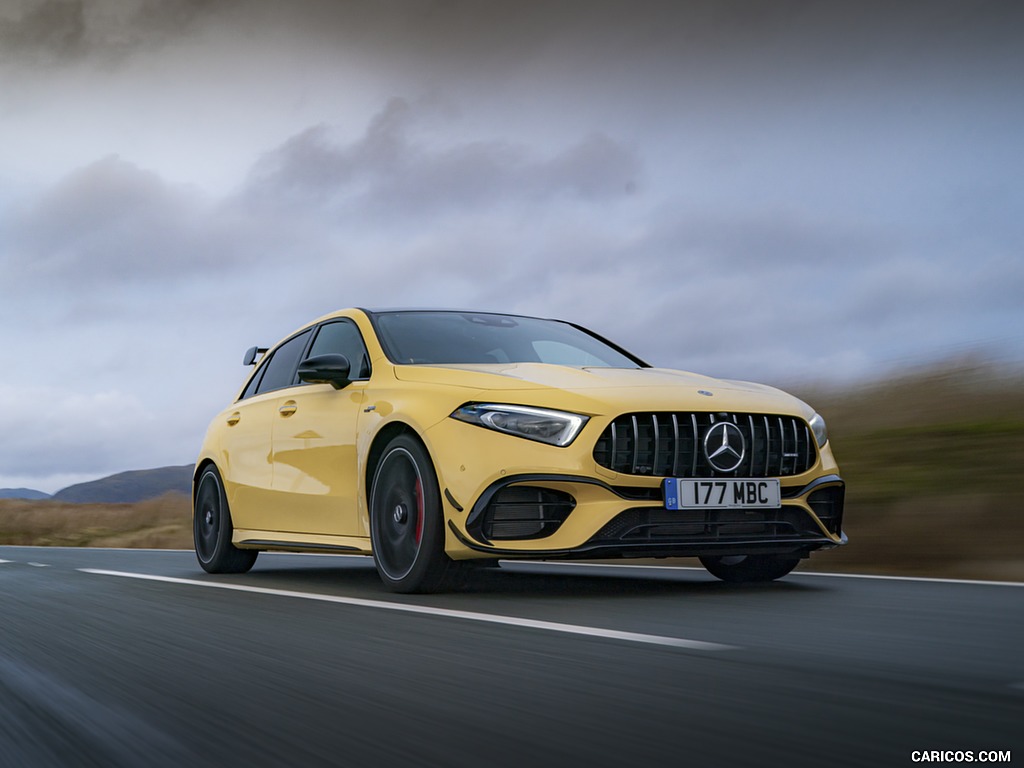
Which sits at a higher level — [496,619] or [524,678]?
[496,619]

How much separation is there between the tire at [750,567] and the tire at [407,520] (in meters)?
1.76

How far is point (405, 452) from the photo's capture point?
21.1ft

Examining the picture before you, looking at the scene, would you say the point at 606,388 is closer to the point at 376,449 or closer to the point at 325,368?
the point at 376,449

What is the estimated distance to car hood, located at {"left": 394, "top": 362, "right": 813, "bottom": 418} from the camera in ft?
19.9

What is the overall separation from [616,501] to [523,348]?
74.4 inches

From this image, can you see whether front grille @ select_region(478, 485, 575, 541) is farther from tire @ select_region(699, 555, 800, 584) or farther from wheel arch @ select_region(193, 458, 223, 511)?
wheel arch @ select_region(193, 458, 223, 511)

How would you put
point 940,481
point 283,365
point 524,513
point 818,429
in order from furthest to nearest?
point 283,365 → point 940,481 → point 818,429 → point 524,513

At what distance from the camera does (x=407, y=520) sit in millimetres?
6375

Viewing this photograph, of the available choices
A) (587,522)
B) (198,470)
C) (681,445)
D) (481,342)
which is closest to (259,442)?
(198,470)

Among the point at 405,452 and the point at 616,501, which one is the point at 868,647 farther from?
the point at 405,452

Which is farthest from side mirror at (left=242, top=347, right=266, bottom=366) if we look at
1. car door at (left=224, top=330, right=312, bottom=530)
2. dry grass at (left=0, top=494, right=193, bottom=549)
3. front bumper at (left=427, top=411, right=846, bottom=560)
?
dry grass at (left=0, top=494, right=193, bottom=549)

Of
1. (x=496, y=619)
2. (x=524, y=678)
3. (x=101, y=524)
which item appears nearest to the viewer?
(x=524, y=678)

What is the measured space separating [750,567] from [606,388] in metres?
1.66

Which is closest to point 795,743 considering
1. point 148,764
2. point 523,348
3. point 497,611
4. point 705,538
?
point 148,764
